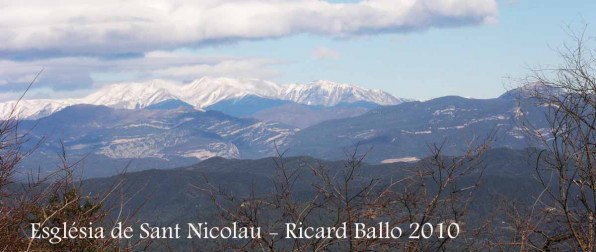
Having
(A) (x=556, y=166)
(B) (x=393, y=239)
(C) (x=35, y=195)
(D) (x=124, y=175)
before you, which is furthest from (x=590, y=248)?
(C) (x=35, y=195)

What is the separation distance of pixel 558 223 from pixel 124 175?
6.58m

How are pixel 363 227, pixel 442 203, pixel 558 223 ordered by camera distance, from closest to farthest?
pixel 363 227 → pixel 442 203 → pixel 558 223

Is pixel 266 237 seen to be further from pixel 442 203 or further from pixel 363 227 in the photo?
pixel 442 203

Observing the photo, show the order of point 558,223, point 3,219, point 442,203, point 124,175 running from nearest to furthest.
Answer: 1. point 3,219
2. point 124,175
3. point 442,203
4. point 558,223

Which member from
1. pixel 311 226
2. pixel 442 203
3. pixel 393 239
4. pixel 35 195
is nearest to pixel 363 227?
pixel 393 239

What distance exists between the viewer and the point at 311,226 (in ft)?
34.7

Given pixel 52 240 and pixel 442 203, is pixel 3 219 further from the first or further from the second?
pixel 442 203

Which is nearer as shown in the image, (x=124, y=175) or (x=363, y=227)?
(x=363, y=227)

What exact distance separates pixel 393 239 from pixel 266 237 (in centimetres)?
156

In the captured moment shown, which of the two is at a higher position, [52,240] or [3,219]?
[3,219]

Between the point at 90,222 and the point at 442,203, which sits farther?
the point at 442,203

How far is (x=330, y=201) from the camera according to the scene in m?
9.97

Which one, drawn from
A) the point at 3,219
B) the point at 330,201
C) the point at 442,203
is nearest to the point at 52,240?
the point at 3,219

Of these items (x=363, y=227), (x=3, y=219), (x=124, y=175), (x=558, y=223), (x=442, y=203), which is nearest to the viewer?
(x=3, y=219)
